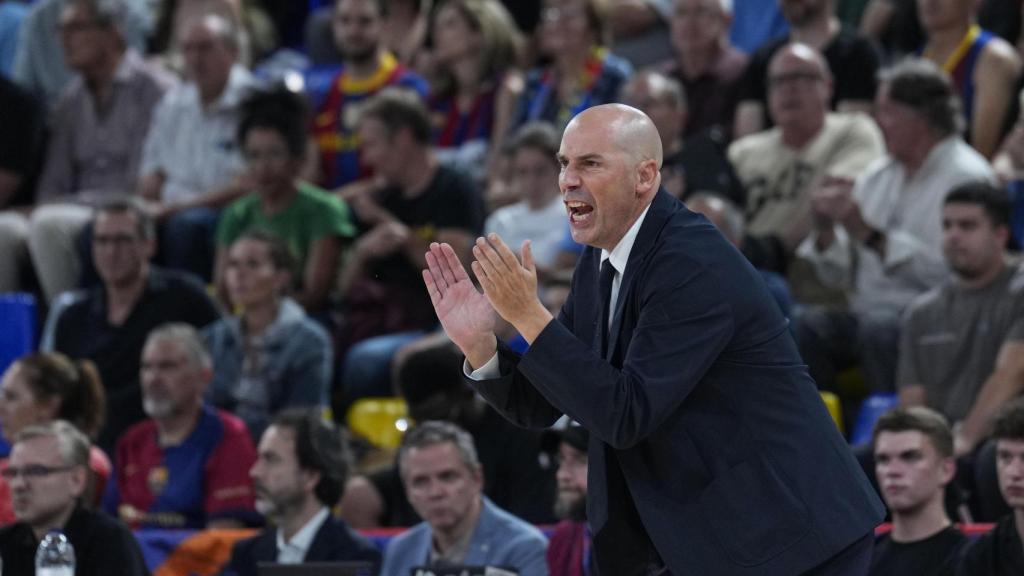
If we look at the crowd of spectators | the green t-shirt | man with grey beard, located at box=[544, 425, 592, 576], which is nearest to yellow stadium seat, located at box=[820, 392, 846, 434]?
the crowd of spectators

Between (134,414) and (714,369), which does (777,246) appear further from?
(714,369)

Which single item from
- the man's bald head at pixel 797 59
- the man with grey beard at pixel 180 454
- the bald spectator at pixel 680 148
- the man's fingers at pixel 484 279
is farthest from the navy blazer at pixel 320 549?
the man's bald head at pixel 797 59

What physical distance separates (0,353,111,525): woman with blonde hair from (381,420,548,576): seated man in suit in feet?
5.22

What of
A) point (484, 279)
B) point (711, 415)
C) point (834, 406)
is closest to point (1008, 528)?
point (834, 406)

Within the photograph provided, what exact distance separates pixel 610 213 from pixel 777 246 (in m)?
4.16

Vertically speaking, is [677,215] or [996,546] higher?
[677,215]

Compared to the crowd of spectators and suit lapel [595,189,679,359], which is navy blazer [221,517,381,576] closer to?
the crowd of spectators

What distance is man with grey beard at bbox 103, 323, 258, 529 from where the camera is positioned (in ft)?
21.9

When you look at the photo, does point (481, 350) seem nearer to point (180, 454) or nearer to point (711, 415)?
point (711, 415)

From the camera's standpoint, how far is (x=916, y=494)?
5328mm

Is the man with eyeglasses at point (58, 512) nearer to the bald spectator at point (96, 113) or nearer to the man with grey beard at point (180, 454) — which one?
the man with grey beard at point (180, 454)

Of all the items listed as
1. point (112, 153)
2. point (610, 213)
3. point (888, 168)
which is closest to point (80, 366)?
point (112, 153)

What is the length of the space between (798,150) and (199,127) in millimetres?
3106

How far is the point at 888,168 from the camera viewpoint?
292 inches
